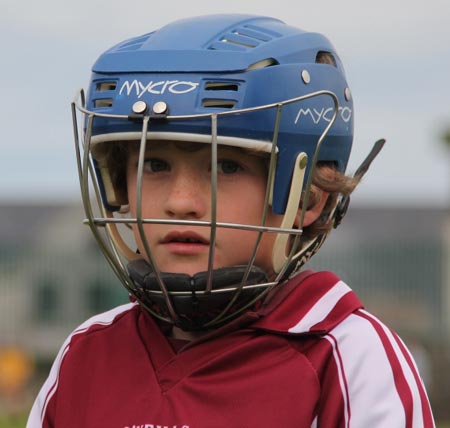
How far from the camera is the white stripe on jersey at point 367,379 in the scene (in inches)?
103

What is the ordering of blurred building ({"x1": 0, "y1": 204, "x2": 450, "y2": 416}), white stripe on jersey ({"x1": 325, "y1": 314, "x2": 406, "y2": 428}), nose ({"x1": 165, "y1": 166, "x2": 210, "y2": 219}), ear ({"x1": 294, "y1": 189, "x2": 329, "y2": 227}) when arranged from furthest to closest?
blurred building ({"x1": 0, "y1": 204, "x2": 450, "y2": 416}) → ear ({"x1": 294, "y1": 189, "x2": 329, "y2": 227}) → nose ({"x1": 165, "y1": 166, "x2": 210, "y2": 219}) → white stripe on jersey ({"x1": 325, "y1": 314, "x2": 406, "y2": 428})

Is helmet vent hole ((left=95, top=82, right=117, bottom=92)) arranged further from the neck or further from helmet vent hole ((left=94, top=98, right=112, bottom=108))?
the neck

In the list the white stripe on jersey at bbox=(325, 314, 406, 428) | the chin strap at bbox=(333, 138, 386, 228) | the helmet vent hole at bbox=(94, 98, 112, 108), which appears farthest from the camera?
the chin strap at bbox=(333, 138, 386, 228)

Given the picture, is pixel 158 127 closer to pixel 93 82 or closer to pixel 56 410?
pixel 93 82

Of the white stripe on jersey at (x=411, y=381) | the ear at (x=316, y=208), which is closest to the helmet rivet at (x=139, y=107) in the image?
the ear at (x=316, y=208)

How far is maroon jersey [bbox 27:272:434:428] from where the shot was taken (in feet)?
8.72

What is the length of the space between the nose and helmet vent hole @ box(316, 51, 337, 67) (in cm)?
48

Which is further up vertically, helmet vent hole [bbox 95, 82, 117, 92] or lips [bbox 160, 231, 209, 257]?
helmet vent hole [bbox 95, 82, 117, 92]

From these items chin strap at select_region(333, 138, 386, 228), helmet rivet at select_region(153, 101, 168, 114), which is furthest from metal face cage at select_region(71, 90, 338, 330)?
chin strap at select_region(333, 138, 386, 228)

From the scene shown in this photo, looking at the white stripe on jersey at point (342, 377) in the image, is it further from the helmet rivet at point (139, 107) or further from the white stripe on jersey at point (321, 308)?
the helmet rivet at point (139, 107)

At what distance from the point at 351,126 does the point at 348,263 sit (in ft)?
47.2

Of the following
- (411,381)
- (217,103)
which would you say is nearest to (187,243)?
(217,103)

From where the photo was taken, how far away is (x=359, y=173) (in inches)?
124

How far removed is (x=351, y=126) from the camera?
3.05 meters
